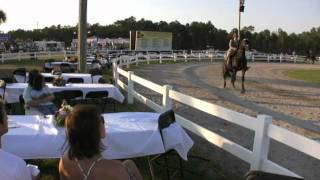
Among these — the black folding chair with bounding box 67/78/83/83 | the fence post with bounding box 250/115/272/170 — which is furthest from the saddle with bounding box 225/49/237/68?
the fence post with bounding box 250/115/272/170

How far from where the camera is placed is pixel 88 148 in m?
4.11

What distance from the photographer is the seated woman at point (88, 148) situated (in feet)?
13.4

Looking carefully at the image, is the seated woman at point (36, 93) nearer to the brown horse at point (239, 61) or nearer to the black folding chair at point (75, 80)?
the black folding chair at point (75, 80)

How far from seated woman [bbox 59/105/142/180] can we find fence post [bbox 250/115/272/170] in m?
3.13

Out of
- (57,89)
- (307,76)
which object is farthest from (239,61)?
(307,76)

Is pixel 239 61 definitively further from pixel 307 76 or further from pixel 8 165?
pixel 8 165

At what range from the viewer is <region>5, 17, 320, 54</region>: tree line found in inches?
4316

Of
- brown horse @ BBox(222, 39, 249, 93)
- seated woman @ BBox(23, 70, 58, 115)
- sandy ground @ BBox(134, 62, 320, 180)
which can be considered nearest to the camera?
sandy ground @ BBox(134, 62, 320, 180)

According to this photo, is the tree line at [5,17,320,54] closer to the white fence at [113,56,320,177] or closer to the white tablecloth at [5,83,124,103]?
the white tablecloth at [5,83,124,103]

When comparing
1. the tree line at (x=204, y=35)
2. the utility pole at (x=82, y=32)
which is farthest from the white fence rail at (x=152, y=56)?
the tree line at (x=204, y=35)

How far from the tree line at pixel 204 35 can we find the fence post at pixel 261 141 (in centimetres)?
9443

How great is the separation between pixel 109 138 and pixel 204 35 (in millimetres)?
113540

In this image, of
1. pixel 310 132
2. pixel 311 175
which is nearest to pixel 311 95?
pixel 310 132

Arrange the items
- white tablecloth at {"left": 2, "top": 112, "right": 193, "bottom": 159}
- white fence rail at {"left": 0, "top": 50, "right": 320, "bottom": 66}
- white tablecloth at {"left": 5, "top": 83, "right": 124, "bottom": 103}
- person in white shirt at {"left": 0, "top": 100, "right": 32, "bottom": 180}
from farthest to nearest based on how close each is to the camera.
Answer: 1. white fence rail at {"left": 0, "top": 50, "right": 320, "bottom": 66}
2. white tablecloth at {"left": 5, "top": 83, "right": 124, "bottom": 103}
3. white tablecloth at {"left": 2, "top": 112, "right": 193, "bottom": 159}
4. person in white shirt at {"left": 0, "top": 100, "right": 32, "bottom": 180}
